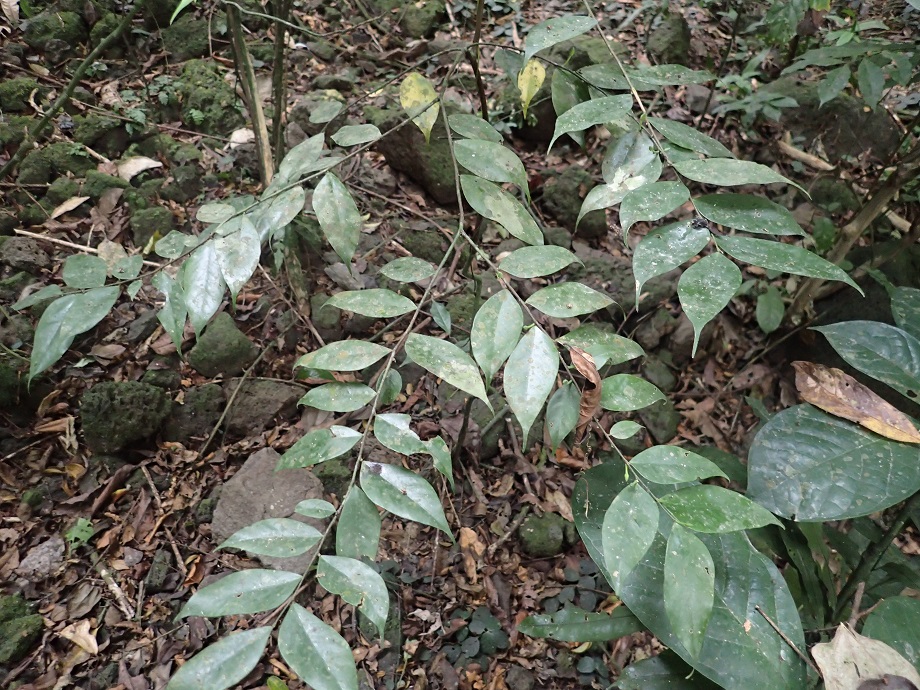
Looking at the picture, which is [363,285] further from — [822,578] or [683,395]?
[822,578]

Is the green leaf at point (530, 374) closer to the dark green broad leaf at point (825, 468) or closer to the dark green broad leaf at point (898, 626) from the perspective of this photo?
the dark green broad leaf at point (825, 468)

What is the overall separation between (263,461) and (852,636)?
1572 mm

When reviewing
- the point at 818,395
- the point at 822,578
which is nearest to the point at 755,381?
the point at 822,578

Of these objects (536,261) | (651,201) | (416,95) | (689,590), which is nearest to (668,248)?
(651,201)

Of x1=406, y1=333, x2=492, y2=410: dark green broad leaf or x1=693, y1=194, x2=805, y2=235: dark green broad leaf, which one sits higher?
x1=693, y1=194, x2=805, y2=235: dark green broad leaf

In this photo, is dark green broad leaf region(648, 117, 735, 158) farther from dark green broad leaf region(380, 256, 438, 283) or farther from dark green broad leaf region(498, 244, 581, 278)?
dark green broad leaf region(380, 256, 438, 283)

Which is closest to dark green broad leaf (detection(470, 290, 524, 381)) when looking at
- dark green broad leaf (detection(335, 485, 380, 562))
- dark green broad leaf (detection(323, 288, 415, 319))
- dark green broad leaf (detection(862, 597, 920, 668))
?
dark green broad leaf (detection(323, 288, 415, 319))

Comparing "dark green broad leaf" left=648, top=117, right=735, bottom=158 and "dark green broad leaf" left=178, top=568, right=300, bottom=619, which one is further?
"dark green broad leaf" left=648, top=117, right=735, bottom=158

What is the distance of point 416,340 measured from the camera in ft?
2.77

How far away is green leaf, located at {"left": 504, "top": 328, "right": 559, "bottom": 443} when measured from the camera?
2.35 ft

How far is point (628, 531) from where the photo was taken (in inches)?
27.5

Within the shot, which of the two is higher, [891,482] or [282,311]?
[891,482]

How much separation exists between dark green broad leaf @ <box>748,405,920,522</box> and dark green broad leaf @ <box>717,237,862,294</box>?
1.18 ft

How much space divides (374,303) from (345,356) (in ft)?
0.31
